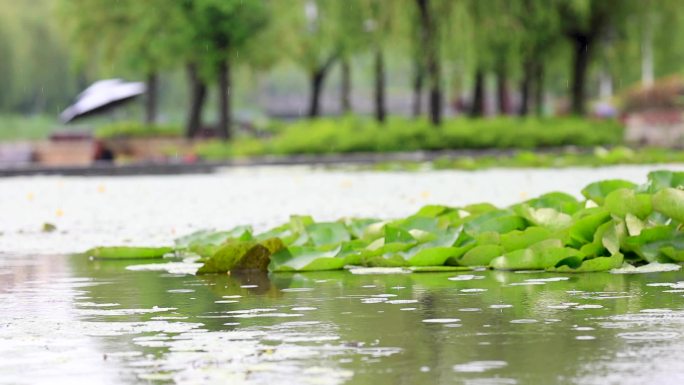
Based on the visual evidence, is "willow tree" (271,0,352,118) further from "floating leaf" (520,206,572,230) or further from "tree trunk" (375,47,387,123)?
"floating leaf" (520,206,572,230)

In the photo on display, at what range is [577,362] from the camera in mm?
6000

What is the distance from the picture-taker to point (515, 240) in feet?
35.2

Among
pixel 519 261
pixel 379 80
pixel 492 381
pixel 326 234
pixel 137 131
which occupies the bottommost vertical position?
pixel 492 381

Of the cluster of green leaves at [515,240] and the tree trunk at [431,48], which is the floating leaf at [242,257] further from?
the tree trunk at [431,48]

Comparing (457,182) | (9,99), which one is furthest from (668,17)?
(9,99)

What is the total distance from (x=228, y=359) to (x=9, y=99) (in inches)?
4554

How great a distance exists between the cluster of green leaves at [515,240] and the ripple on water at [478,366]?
4.13m

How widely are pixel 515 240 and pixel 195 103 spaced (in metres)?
46.3

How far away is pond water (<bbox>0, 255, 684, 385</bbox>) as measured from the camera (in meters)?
5.92

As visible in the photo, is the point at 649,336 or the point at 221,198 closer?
the point at 649,336

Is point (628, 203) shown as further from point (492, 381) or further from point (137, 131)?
point (137, 131)

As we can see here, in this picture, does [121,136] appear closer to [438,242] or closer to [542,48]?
[542,48]

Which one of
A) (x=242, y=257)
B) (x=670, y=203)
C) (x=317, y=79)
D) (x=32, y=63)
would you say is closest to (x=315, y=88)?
(x=317, y=79)

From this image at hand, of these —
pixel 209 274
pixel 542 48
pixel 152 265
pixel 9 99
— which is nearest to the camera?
pixel 209 274
